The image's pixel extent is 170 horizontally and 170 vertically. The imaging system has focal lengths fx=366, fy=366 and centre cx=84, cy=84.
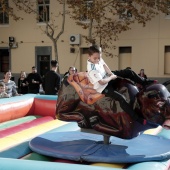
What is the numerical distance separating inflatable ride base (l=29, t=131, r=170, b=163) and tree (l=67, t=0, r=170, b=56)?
464 inches

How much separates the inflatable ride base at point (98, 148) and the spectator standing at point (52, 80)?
2958mm

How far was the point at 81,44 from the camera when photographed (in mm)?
18625

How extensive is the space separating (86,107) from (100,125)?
286mm

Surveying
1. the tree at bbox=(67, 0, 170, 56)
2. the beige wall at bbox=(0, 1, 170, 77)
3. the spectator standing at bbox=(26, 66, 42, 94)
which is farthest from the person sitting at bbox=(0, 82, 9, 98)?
the beige wall at bbox=(0, 1, 170, 77)

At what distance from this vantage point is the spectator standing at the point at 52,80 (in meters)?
7.80

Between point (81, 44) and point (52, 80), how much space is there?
35.9 ft

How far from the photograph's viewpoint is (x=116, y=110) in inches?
169

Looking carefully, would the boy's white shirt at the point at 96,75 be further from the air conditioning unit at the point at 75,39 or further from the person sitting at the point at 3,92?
the air conditioning unit at the point at 75,39

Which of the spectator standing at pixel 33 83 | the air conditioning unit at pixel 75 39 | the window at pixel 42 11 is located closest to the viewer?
the spectator standing at pixel 33 83

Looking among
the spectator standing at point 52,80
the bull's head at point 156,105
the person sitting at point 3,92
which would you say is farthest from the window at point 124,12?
the bull's head at point 156,105

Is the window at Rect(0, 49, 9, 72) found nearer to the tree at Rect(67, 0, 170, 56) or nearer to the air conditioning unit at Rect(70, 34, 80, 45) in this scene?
the air conditioning unit at Rect(70, 34, 80, 45)

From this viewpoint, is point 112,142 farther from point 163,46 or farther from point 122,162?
point 163,46

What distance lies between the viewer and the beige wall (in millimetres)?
17156

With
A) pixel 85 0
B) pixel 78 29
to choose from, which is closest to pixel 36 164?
pixel 85 0
